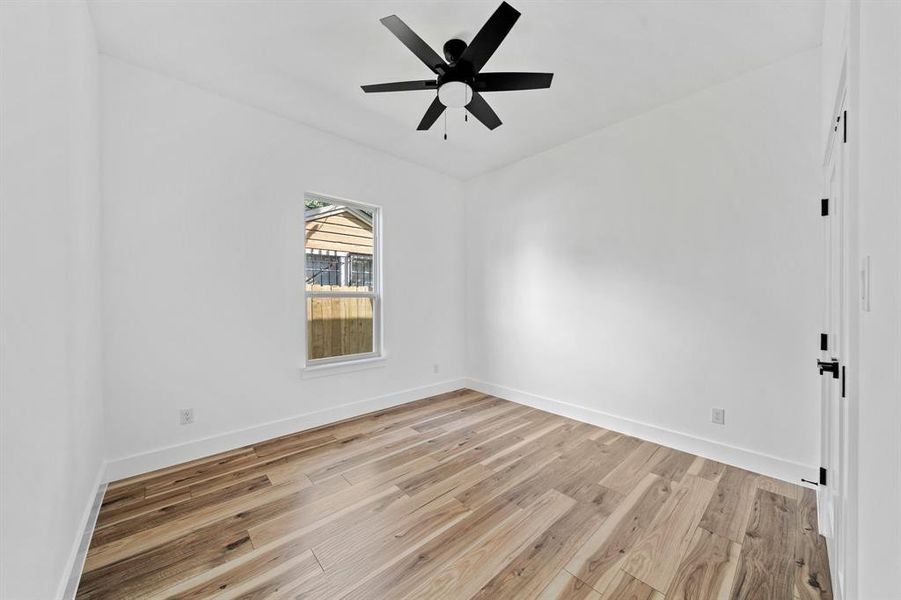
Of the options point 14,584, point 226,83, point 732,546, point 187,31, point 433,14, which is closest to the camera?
point 14,584

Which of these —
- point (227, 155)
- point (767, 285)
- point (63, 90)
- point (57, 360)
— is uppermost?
point (227, 155)

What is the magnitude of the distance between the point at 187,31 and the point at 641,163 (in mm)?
3488

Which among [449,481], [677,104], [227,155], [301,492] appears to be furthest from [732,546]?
[227,155]

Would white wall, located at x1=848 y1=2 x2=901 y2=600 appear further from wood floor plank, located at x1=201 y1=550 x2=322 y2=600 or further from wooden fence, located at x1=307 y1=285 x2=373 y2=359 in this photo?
wooden fence, located at x1=307 y1=285 x2=373 y2=359

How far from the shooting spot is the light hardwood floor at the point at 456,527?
1.60m

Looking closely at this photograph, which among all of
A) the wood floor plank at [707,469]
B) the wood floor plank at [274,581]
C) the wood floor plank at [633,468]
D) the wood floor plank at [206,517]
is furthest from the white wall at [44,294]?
the wood floor plank at [707,469]

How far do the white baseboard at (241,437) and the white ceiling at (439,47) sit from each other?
276 cm

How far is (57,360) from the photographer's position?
1453mm

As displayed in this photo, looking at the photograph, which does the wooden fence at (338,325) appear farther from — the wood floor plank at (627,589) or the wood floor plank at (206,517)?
the wood floor plank at (627,589)

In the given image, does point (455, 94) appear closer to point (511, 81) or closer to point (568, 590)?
point (511, 81)

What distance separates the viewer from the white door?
1.47m

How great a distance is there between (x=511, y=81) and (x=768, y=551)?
2.88 metres

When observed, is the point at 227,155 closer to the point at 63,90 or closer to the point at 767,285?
the point at 63,90

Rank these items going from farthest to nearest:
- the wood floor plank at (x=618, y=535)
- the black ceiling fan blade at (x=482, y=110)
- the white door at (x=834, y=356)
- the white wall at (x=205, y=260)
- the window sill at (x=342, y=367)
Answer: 1. the window sill at (x=342, y=367)
2. the white wall at (x=205, y=260)
3. the black ceiling fan blade at (x=482, y=110)
4. the wood floor plank at (x=618, y=535)
5. the white door at (x=834, y=356)
